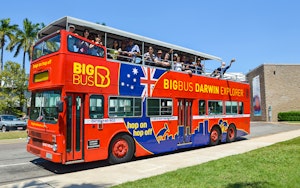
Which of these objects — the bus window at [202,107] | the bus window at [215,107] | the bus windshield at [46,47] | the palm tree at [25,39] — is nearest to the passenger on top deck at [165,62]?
the bus window at [202,107]

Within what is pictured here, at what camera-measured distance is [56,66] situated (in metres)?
9.13

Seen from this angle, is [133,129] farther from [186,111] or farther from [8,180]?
[8,180]

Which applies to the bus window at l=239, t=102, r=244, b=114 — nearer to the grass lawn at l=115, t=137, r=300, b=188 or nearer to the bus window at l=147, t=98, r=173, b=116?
the bus window at l=147, t=98, r=173, b=116

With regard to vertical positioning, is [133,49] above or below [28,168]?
above

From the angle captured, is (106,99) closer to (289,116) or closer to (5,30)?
(289,116)

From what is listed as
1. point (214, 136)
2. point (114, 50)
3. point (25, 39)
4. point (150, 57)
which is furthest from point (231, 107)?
point (25, 39)

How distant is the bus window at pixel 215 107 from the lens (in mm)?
14727

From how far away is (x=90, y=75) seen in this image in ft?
31.6

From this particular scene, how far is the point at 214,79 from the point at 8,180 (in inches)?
401

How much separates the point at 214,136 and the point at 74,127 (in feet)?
26.6

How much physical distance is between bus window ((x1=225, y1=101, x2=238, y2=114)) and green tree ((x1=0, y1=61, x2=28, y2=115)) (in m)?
30.3

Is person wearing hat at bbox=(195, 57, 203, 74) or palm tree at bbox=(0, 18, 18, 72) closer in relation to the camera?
person wearing hat at bbox=(195, 57, 203, 74)

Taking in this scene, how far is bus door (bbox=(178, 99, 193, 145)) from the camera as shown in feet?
42.3

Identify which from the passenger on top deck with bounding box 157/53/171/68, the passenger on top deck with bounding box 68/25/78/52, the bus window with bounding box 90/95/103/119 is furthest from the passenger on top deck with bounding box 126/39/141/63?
the passenger on top deck with bounding box 68/25/78/52
